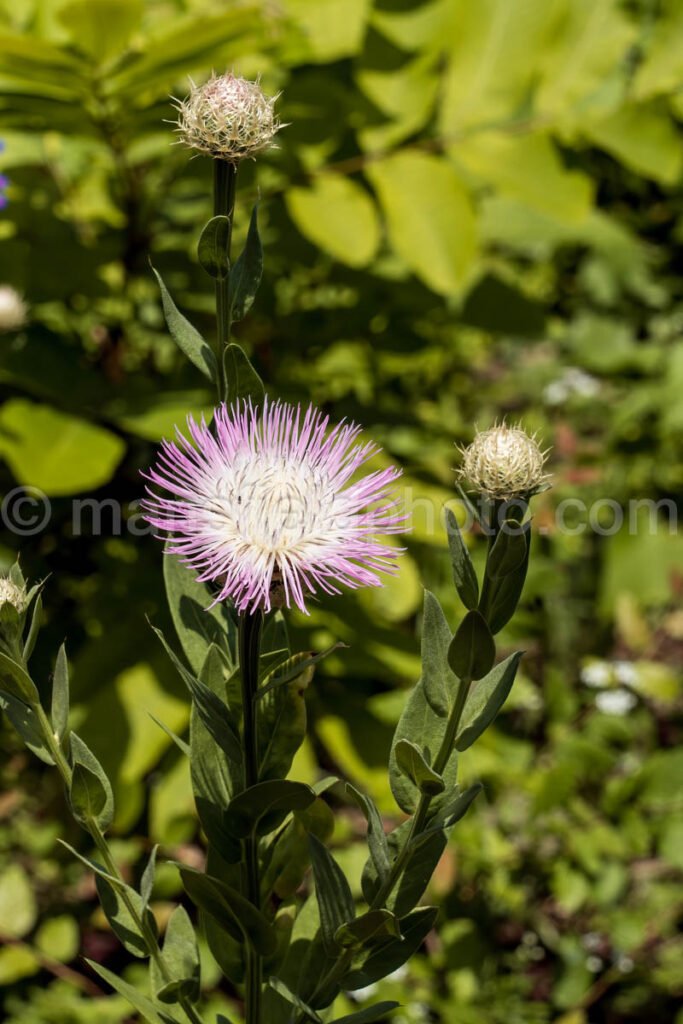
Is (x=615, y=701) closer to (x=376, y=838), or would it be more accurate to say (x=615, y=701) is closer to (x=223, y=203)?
(x=376, y=838)

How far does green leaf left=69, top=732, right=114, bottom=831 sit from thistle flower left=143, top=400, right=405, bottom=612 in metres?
A: 0.12

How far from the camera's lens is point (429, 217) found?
1317 mm

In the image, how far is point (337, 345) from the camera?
1.85m

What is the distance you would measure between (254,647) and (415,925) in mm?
207

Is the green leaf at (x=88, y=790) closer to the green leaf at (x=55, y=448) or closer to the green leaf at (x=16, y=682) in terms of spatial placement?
the green leaf at (x=16, y=682)

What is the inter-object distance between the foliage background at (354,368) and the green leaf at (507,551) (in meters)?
A: 0.71

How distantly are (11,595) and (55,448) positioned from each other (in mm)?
708

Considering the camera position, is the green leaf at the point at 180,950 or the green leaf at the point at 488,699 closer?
the green leaf at the point at 488,699

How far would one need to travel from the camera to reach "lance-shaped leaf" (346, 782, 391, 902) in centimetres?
56

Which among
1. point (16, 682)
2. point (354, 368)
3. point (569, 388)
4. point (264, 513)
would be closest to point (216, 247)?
point (264, 513)

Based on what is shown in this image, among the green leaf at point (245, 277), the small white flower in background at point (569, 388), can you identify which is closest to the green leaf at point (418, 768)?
the green leaf at point (245, 277)

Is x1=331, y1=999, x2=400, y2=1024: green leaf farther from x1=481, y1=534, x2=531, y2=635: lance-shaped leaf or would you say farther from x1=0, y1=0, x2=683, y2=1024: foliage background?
x1=0, y1=0, x2=683, y2=1024: foliage background

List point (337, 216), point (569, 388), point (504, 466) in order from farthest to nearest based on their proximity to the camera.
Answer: point (569, 388), point (337, 216), point (504, 466)

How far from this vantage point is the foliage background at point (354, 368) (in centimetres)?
129
